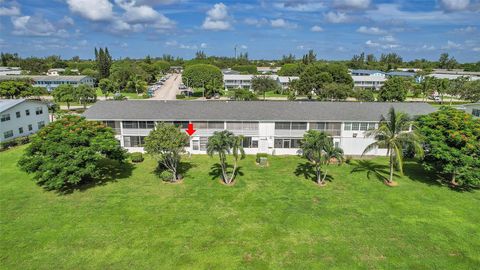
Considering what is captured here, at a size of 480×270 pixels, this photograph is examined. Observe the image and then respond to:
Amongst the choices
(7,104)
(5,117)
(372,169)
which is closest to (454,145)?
(372,169)

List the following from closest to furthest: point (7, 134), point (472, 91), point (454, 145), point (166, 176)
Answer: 1. point (454, 145)
2. point (166, 176)
3. point (7, 134)
4. point (472, 91)

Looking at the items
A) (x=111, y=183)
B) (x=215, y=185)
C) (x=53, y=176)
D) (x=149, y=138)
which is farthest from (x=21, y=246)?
(x=215, y=185)

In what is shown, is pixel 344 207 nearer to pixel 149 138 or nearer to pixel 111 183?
pixel 149 138

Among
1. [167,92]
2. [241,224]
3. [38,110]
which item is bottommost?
[241,224]

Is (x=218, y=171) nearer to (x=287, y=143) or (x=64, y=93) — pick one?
(x=287, y=143)

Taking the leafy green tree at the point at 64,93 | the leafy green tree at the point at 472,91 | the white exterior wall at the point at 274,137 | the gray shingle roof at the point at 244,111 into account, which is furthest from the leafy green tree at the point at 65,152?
the leafy green tree at the point at 472,91

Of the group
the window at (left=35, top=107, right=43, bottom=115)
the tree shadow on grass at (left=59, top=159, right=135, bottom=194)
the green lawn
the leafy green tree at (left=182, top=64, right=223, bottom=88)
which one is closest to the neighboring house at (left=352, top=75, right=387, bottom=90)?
the leafy green tree at (left=182, top=64, right=223, bottom=88)

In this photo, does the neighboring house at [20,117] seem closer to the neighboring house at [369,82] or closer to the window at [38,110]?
the window at [38,110]

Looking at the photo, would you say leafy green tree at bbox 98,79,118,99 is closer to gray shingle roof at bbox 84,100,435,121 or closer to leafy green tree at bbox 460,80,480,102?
gray shingle roof at bbox 84,100,435,121
